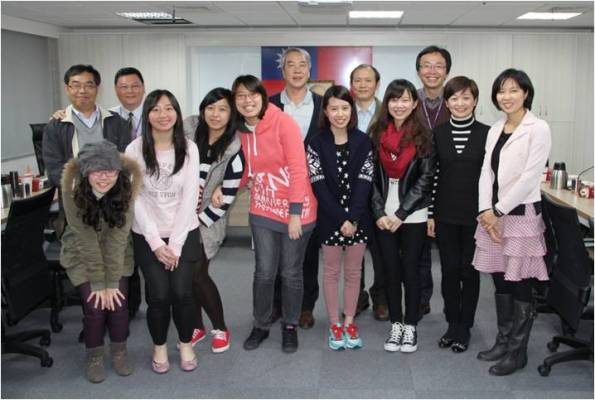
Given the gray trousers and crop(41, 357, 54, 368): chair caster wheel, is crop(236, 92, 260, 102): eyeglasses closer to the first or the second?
the gray trousers

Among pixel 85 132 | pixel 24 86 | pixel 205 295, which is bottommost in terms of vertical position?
pixel 205 295

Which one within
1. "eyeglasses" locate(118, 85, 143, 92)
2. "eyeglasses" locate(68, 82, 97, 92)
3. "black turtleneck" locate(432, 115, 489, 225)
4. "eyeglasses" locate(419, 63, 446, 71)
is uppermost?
"eyeglasses" locate(419, 63, 446, 71)

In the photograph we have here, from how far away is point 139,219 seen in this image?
8.85 ft

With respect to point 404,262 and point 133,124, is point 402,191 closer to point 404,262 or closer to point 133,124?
point 404,262

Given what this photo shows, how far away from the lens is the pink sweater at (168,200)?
2.70 metres

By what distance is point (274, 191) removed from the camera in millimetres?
2896

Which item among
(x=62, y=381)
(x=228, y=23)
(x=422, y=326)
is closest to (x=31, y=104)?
(x=228, y=23)

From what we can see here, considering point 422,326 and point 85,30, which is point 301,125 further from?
point 85,30

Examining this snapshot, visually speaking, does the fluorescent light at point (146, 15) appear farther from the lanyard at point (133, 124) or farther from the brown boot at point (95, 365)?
the brown boot at point (95, 365)

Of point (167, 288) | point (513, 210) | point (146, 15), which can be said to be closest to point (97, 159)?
point (167, 288)

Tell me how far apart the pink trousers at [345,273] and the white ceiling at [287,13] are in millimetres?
3925

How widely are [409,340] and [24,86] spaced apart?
626cm

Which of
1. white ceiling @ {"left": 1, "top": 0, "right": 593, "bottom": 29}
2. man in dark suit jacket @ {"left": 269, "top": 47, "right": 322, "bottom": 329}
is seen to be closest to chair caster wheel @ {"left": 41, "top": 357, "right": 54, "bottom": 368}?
man in dark suit jacket @ {"left": 269, "top": 47, "right": 322, "bottom": 329}

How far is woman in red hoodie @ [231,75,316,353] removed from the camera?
283 centimetres
